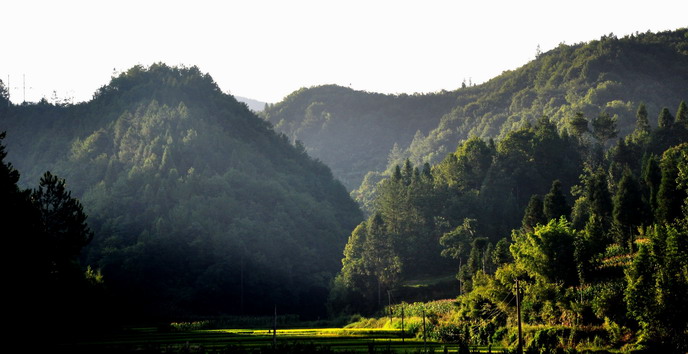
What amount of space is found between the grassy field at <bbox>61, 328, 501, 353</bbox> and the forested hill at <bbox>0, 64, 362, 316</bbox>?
5042 cm

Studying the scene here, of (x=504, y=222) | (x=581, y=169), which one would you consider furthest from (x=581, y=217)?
(x=581, y=169)

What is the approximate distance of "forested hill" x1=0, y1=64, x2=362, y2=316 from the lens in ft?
415

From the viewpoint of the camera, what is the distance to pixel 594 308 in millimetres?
55031

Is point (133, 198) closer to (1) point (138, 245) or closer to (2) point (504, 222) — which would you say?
(1) point (138, 245)

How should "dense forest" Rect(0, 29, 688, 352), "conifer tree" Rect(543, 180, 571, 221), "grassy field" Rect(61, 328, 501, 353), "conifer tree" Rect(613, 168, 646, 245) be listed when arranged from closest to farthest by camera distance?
"grassy field" Rect(61, 328, 501, 353) < "dense forest" Rect(0, 29, 688, 352) < "conifer tree" Rect(613, 168, 646, 245) < "conifer tree" Rect(543, 180, 571, 221)

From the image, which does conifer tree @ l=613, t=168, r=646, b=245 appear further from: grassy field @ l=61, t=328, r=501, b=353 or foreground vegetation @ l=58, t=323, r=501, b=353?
grassy field @ l=61, t=328, r=501, b=353

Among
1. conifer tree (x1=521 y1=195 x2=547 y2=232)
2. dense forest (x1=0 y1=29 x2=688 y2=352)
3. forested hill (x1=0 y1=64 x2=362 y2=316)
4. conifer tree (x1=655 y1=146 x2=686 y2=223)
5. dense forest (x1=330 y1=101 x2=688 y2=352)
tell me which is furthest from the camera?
forested hill (x1=0 y1=64 x2=362 y2=316)

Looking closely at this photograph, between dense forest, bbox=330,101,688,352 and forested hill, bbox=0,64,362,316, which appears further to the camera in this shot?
forested hill, bbox=0,64,362,316

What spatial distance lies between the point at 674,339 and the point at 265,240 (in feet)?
336

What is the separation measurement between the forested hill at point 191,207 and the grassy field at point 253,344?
165ft

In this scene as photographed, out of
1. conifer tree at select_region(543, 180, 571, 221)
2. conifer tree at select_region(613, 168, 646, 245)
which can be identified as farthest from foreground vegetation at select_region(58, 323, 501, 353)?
conifer tree at select_region(543, 180, 571, 221)

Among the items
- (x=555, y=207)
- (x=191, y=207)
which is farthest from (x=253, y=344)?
(x=191, y=207)

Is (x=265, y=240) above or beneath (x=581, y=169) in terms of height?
beneath

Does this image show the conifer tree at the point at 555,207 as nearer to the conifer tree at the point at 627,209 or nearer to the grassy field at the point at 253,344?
the conifer tree at the point at 627,209
